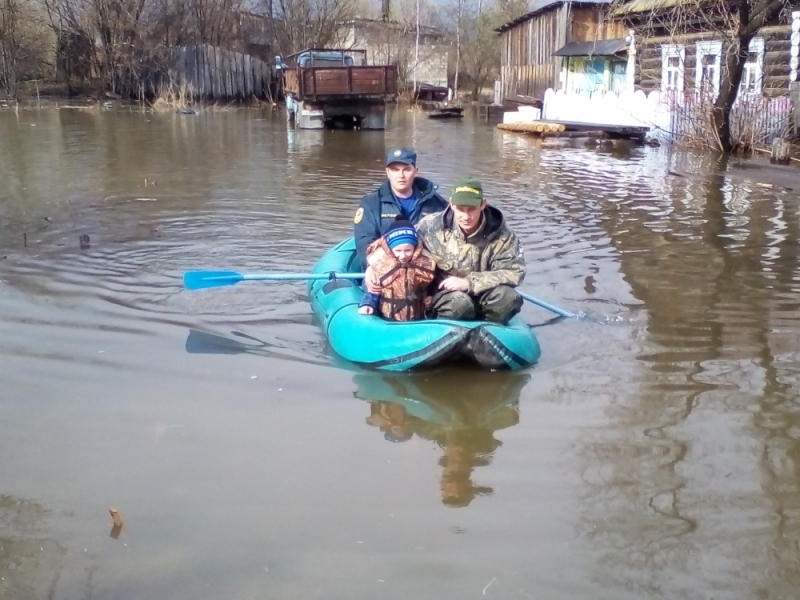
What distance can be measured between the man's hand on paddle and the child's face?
26 centimetres

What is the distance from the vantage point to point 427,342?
4.83 meters

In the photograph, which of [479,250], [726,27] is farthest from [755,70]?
[479,250]

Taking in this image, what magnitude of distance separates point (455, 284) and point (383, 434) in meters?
1.16

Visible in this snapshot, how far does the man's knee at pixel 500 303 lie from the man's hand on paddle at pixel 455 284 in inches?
5.6

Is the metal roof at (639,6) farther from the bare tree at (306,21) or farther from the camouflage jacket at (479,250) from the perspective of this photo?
the bare tree at (306,21)

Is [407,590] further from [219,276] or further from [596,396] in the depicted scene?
[219,276]

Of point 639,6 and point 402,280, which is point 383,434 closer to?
point 402,280

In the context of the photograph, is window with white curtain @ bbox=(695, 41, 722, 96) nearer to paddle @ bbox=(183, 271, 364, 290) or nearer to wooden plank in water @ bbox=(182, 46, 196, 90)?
paddle @ bbox=(183, 271, 364, 290)

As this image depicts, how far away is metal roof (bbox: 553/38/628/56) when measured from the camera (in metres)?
23.7

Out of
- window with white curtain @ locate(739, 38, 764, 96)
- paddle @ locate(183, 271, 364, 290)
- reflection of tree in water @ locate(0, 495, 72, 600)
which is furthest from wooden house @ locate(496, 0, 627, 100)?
reflection of tree in water @ locate(0, 495, 72, 600)

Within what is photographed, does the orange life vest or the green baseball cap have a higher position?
the green baseball cap

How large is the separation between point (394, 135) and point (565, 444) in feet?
60.7

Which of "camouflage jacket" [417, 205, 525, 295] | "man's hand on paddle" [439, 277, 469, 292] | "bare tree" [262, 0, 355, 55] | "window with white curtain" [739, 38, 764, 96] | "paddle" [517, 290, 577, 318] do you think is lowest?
"paddle" [517, 290, 577, 318]

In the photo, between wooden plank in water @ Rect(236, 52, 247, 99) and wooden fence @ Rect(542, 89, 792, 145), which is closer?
wooden fence @ Rect(542, 89, 792, 145)
